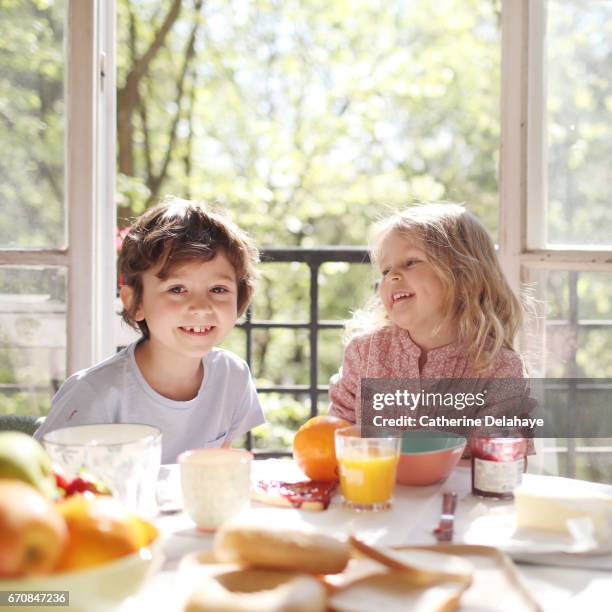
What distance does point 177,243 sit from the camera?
1.74m

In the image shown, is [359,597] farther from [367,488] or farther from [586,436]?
[586,436]

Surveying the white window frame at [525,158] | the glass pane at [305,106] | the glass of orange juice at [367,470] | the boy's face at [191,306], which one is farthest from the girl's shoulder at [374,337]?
the glass pane at [305,106]

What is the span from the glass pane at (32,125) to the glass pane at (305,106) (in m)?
3.58

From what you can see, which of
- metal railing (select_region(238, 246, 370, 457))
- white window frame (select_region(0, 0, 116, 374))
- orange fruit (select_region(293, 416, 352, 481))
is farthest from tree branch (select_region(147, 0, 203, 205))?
orange fruit (select_region(293, 416, 352, 481))

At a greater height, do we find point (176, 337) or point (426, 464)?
point (176, 337)

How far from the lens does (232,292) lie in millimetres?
1810

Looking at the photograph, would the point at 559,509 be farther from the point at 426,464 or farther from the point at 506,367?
the point at 506,367

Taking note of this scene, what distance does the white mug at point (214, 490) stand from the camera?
0.97 m

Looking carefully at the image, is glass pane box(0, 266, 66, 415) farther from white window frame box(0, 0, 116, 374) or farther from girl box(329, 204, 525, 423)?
girl box(329, 204, 525, 423)

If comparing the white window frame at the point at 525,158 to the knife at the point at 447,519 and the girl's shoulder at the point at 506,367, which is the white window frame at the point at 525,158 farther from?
the knife at the point at 447,519

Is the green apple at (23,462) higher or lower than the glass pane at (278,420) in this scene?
higher

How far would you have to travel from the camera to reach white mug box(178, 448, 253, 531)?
974mm

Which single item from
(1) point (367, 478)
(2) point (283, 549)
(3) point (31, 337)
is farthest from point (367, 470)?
(3) point (31, 337)

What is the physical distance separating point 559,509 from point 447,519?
0.47ft
